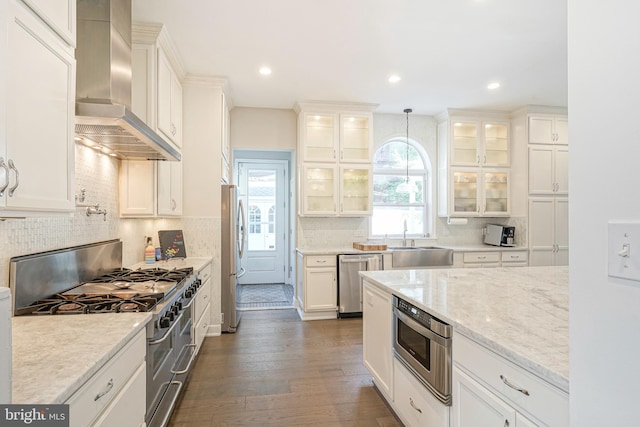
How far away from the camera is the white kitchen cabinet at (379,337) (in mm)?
2182

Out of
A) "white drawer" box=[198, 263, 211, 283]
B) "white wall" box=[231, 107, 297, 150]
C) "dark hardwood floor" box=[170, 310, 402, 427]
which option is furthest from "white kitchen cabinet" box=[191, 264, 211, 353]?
"white wall" box=[231, 107, 297, 150]

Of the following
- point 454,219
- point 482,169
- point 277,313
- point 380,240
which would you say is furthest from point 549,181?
point 277,313

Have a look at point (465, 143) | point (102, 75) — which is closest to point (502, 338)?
point (102, 75)

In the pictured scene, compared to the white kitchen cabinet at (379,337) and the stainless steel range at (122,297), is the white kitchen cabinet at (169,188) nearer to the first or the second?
the stainless steel range at (122,297)

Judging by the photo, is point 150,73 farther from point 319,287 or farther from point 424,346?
point 319,287

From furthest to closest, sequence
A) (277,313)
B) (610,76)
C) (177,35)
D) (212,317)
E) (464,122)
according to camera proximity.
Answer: (464,122) < (277,313) < (212,317) < (177,35) < (610,76)

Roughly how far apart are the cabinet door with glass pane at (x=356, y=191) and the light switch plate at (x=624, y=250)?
3.99 meters

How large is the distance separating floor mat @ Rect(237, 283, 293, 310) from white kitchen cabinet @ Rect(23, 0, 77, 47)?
11.7 ft

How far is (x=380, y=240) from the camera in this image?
508cm

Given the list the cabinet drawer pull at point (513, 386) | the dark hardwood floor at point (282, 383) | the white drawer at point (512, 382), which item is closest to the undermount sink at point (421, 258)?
the dark hardwood floor at point (282, 383)

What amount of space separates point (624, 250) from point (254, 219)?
238 inches

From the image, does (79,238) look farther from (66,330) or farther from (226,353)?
(226,353)

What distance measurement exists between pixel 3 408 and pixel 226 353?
264cm

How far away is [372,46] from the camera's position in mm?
3049
